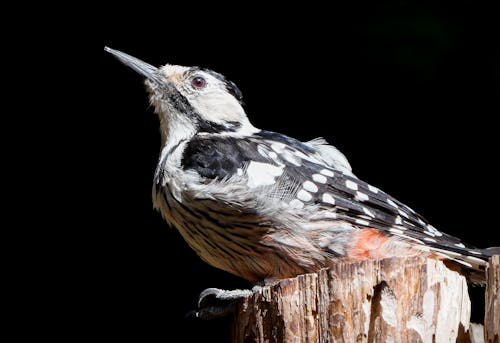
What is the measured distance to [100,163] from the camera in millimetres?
4590

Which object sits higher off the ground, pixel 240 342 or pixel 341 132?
pixel 341 132

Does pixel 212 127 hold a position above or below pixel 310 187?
above

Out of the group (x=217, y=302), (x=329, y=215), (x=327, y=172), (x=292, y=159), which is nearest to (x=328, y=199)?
(x=329, y=215)

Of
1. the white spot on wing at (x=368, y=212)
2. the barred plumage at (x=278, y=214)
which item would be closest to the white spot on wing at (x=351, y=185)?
the barred plumage at (x=278, y=214)

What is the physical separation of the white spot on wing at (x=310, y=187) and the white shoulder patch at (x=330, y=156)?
1.33 feet

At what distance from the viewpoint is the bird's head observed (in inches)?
141

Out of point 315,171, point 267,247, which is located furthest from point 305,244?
point 315,171

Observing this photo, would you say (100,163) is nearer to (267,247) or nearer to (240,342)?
(267,247)

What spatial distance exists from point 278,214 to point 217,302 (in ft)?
1.20

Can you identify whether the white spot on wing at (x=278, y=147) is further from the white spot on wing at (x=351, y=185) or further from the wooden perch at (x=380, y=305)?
the wooden perch at (x=380, y=305)

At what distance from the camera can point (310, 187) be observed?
3035 mm

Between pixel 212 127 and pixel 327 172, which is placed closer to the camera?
pixel 327 172

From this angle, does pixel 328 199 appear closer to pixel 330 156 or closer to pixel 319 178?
pixel 319 178

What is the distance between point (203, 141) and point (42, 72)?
1.71 meters
